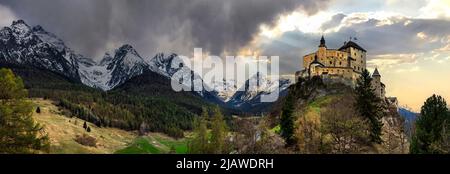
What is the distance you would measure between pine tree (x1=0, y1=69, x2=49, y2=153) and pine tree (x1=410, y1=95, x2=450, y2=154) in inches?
2769

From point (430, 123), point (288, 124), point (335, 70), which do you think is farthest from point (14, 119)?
point (335, 70)

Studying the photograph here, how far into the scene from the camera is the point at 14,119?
69.7 metres

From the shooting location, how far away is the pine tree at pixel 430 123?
308 feet

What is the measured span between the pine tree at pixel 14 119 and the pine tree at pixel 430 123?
70338 millimetres

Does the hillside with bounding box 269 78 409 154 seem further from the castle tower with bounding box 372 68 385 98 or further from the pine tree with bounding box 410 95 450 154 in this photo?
the castle tower with bounding box 372 68 385 98

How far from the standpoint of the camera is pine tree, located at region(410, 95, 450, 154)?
93.8m

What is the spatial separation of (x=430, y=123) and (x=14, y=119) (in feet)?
258

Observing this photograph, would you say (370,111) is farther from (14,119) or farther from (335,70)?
(14,119)

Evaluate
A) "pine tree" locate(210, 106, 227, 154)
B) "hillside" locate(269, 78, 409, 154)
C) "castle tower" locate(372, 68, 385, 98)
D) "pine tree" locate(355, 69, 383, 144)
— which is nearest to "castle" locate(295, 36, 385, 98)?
"castle tower" locate(372, 68, 385, 98)

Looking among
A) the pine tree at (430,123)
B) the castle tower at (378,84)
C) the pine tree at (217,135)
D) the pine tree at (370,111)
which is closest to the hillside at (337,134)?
the pine tree at (370,111)

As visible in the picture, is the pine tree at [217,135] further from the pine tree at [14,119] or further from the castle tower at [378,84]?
the castle tower at [378,84]
